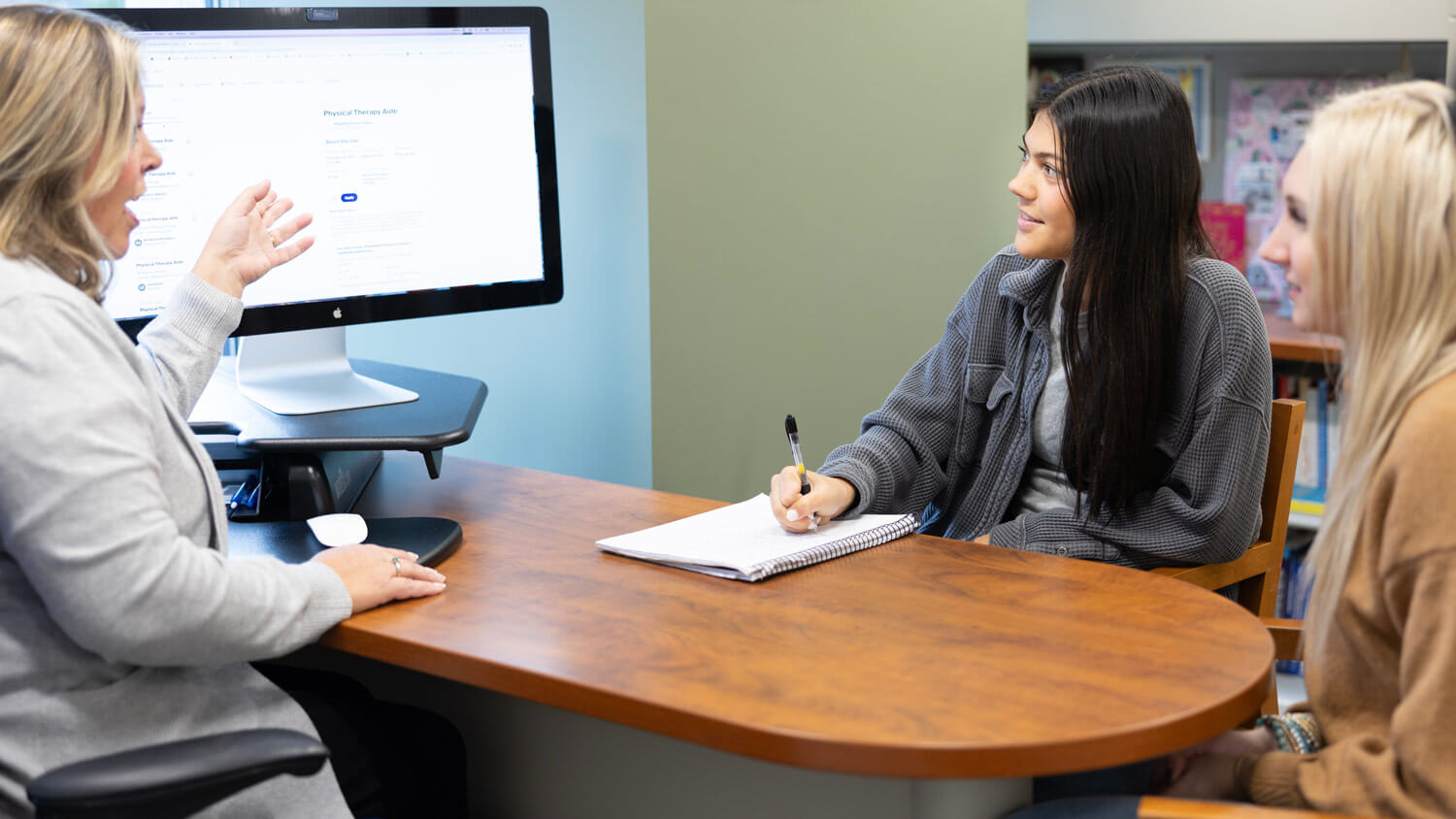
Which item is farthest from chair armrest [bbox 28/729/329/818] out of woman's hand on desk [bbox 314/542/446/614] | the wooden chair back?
the wooden chair back

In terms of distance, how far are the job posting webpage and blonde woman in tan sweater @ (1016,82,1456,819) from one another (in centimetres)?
101

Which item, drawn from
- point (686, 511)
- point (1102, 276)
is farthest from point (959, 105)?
point (686, 511)

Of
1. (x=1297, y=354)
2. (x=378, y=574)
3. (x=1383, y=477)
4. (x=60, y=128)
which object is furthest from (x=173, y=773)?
(x=1297, y=354)

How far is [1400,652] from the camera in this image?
968 mm

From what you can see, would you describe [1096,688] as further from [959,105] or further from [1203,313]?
[959,105]

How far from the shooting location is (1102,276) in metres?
1.54

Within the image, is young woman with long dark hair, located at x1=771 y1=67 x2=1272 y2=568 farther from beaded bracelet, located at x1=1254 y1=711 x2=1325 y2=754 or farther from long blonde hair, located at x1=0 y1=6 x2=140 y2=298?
long blonde hair, located at x1=0 y1=6 x2=140 y2=298

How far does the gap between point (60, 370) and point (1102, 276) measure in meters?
1.13

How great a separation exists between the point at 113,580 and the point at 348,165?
0.75 m

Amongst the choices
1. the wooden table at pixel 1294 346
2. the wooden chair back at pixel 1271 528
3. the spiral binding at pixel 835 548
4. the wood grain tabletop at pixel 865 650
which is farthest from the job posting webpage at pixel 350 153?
the wooden table at pixel 1294 346

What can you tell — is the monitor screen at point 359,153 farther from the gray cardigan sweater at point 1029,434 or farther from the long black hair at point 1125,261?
the long black hair at point 1125,261

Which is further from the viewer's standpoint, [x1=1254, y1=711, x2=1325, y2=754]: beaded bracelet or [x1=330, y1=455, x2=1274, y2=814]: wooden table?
[x1=1254, y1=711, x2=1325, y2=754]: beaded bracelet

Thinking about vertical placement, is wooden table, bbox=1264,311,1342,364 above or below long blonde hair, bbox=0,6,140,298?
below

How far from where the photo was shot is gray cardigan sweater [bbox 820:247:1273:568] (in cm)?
149
